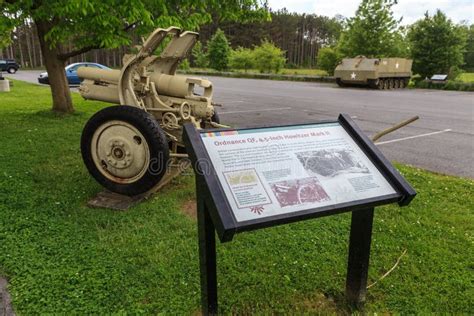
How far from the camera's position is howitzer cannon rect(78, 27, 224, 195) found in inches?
171

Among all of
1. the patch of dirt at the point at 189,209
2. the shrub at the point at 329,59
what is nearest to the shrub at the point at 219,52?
the shrub at the point at 329,59

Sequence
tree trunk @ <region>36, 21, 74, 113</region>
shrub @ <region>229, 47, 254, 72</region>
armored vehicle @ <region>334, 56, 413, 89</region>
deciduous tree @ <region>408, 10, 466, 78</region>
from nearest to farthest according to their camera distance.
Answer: tree trunk @ <region>36, 21, 74, 113</region> < armored vehicle @ <region>334, 56, 413, 89</region> < deciduous tree @ <region>408, 10, 466, 78</region> < shrub @ <region>229, 47, 254, 72</region>

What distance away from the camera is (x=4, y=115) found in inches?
393

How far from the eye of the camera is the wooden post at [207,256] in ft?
8.00

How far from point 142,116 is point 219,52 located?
45.1 meters

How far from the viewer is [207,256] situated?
2.55m

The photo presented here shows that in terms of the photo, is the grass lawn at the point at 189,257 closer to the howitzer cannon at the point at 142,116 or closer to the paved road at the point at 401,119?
the howitzer cannon at the point at 142,116

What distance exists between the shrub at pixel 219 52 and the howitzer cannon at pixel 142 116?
43.4m

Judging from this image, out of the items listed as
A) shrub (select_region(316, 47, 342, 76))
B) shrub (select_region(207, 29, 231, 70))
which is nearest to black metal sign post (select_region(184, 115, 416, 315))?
shrub (select_region(316, 47, 342, 76))

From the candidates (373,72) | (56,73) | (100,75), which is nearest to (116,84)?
(100,75)

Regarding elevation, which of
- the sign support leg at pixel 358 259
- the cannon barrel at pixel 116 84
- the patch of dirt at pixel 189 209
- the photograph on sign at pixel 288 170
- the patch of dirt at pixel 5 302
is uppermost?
the cannon barrel at pixel 116 84

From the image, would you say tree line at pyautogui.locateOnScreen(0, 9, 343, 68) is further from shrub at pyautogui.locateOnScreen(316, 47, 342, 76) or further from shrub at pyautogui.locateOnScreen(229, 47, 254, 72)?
shrub at pyautogui.locateOnScreen(316, 47, 342, 76)

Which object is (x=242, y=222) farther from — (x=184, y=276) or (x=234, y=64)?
(x=234, y=64)

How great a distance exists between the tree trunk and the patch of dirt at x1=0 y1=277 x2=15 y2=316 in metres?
7.73
